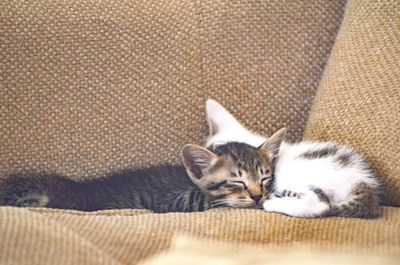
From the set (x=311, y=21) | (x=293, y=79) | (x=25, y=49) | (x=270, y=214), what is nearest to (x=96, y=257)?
(x=270, y=214)

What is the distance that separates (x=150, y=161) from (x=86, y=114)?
0.23m

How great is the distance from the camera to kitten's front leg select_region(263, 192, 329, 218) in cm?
135

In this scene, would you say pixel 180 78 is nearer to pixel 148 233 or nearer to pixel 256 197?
pixel 256 197

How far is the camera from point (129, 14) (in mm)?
1690

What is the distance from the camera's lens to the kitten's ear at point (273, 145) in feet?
5.04

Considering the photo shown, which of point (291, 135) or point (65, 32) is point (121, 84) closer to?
point (65, 32)

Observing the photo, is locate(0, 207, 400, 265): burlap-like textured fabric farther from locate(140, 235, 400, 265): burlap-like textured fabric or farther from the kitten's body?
the kitten's body

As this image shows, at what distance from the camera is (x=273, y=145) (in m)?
1.55

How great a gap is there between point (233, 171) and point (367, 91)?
1.32 feet

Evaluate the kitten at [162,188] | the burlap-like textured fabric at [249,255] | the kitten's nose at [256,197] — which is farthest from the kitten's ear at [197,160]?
the burlap-like textured fabric at [249,255]

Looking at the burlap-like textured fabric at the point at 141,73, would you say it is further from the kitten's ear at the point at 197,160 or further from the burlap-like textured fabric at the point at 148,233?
the burlap-like textured fabric at the point at 148,233

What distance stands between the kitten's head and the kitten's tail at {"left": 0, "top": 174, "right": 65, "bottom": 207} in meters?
0.38

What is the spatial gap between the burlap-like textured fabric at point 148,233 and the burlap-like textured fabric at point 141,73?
365mm

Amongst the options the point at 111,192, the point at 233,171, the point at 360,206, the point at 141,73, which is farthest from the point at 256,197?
the point at 141,73
